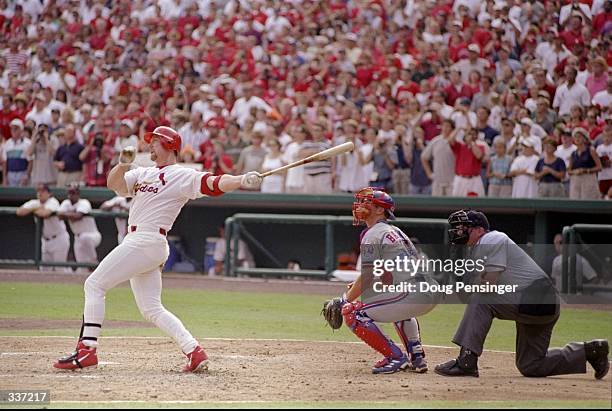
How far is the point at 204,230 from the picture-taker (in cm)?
1894

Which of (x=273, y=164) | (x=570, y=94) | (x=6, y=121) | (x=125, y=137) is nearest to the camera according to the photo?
(x=570, y=94)

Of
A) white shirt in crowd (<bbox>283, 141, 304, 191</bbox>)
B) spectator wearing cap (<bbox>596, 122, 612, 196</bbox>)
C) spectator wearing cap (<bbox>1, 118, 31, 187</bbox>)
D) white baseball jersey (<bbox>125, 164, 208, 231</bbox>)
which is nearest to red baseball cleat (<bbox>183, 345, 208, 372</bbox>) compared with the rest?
white baseball jersey (<bbox>125, 164, 208, 231</bbox>)

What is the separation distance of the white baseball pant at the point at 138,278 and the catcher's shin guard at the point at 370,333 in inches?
46.6

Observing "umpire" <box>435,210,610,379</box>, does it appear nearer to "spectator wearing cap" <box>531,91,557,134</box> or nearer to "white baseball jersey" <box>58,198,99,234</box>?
"spectator wearing cap" <box>531,91,557,134</box>

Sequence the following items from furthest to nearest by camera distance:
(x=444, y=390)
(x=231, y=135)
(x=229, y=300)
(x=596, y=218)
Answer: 1. (x=231, y=135)
2. (x=596, y=218)
3. (x=229, y=300)
4. (x=444, y=390)

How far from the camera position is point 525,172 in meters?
15.6

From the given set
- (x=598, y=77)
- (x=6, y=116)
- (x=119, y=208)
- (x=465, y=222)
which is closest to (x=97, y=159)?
(x=119, y=208)

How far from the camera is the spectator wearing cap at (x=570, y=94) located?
15977 millimetres

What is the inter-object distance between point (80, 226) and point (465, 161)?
638cm

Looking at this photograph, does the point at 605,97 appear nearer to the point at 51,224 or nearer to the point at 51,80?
the point at 51,224

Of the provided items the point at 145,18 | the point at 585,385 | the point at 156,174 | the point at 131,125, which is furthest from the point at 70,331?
the point at 145,18

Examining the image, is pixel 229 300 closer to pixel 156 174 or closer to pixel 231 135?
pixel 231 135

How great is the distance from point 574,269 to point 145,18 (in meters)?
12.6

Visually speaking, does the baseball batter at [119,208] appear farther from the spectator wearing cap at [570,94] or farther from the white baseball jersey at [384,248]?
the white baseball jersey at [384,248]
